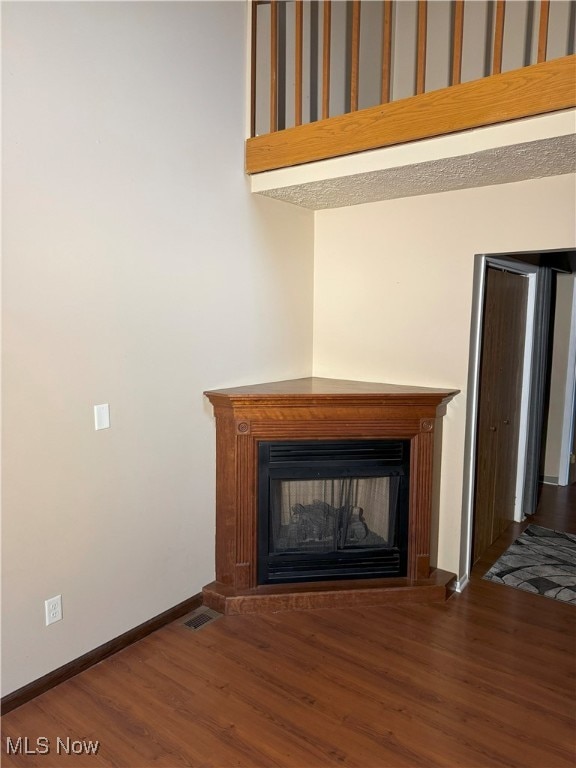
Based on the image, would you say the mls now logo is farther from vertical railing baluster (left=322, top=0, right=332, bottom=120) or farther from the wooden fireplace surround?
vertical railing baluster (left=322, top=0, right=332, bottom=120)

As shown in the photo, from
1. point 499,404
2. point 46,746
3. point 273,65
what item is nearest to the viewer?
point 46,746

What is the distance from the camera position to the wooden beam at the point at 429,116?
2027 millimetres

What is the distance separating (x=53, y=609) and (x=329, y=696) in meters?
1.18

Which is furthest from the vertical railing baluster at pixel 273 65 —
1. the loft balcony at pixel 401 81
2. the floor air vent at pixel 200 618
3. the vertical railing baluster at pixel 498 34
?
the floor air vent at pixel 200 618

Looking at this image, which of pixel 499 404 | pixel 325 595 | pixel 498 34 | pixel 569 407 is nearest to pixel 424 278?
pixel 499 404

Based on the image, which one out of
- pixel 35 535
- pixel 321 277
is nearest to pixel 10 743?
pixel 35 535

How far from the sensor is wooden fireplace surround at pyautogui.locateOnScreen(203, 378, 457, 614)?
281 centimetres

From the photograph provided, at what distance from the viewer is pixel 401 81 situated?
146 inches

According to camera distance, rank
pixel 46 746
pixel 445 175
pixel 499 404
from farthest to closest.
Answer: pixel 499 404 < pixel 445 175 < pixel 46 746

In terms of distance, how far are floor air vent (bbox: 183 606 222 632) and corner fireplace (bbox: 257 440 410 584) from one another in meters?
0.30

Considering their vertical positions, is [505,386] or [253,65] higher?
[253,65]

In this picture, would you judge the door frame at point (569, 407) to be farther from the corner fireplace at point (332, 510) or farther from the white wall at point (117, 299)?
the white wall at point (117, 299)

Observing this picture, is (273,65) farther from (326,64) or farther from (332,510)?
(332,510)

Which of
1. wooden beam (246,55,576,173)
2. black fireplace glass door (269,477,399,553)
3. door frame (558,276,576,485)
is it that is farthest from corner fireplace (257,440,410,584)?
door frame (558,276,576,485)
